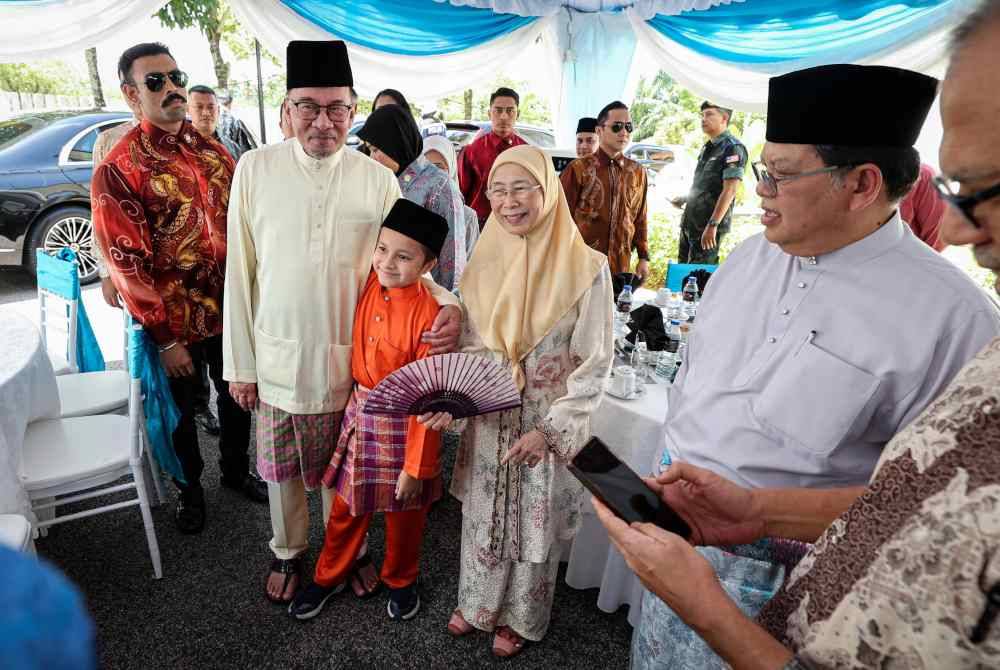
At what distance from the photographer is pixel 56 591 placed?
0.39m

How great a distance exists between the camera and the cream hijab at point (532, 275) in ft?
5.49

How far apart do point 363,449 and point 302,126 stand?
109 centimetres

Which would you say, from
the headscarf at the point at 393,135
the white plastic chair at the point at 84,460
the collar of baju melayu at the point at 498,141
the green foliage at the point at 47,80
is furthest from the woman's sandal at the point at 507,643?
the green foliage at the point at 47,80

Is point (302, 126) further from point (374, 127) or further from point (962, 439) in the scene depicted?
point (962, 439)

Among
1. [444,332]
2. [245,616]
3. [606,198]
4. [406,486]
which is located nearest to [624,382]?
[444,332]

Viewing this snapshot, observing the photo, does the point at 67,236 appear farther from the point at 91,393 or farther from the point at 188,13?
the point at 91,393

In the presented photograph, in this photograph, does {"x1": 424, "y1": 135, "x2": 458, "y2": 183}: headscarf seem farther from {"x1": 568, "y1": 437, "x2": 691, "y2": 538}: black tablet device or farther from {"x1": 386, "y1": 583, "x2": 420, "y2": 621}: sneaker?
{"x1": 568, "y1": 437, "x2": 691, "y2": 538}: black tablet device

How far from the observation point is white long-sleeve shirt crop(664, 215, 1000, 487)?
1.06 m

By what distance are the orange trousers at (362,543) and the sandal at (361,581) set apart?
7 centimetres

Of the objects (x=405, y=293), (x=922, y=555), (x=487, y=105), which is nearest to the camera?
(x=922, y=555)

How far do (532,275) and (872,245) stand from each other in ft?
2.86

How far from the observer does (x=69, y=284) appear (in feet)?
8.73

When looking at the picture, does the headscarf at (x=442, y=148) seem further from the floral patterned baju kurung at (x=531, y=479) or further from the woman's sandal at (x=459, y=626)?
the woman's sandal at (x=459, y=626)

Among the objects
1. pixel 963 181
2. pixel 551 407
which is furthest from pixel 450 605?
pixel 963 181
